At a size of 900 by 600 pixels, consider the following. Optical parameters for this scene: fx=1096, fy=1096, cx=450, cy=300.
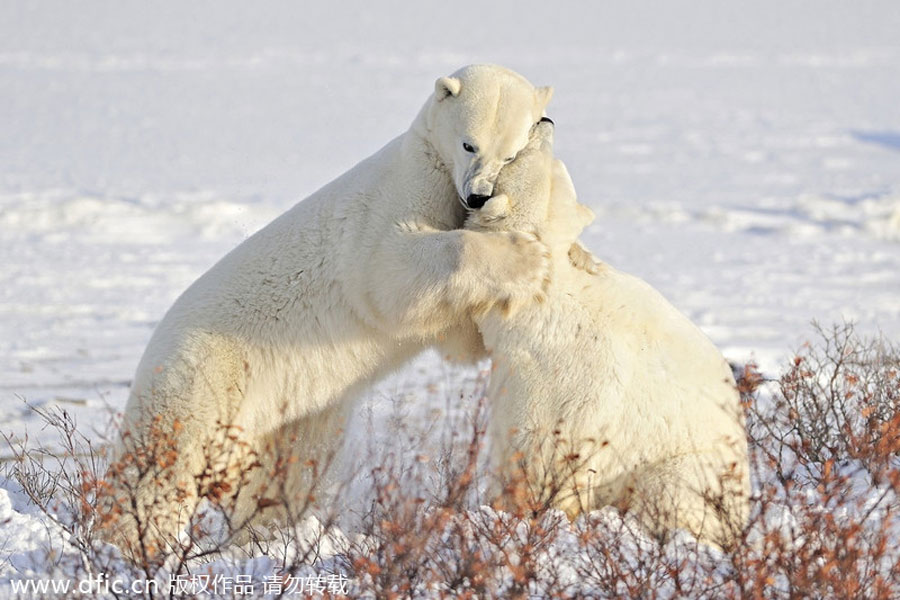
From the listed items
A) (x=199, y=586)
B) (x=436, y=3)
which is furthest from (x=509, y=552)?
(x=436, y=3)

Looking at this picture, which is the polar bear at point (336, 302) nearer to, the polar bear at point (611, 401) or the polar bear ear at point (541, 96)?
the polar bear ear at point (541, 96)

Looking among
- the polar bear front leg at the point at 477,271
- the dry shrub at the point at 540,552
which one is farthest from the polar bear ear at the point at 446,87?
the dry shrub at the point at 540,552

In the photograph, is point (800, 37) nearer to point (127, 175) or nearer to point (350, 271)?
point (127, 175)

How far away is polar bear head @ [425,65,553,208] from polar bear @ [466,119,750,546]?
42 centimetres

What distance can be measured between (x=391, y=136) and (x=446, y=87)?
14921 mm

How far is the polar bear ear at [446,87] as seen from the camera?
13.1 ft

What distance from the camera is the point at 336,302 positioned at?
13.0 ft

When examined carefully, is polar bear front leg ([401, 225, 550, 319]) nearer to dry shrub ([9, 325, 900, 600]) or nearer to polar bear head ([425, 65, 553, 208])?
polar bear head ([425, 65, 553, 208])

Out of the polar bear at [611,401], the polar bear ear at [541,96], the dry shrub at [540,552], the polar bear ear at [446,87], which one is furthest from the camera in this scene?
the polar bear ear at [541,96]

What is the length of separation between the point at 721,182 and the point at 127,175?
818cm

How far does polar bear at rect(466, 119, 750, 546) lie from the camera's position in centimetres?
353

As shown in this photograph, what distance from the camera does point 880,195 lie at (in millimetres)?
14102

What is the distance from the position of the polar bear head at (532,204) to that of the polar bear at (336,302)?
5cm

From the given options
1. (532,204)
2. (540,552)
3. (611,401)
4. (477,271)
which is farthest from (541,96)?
(540,552)
